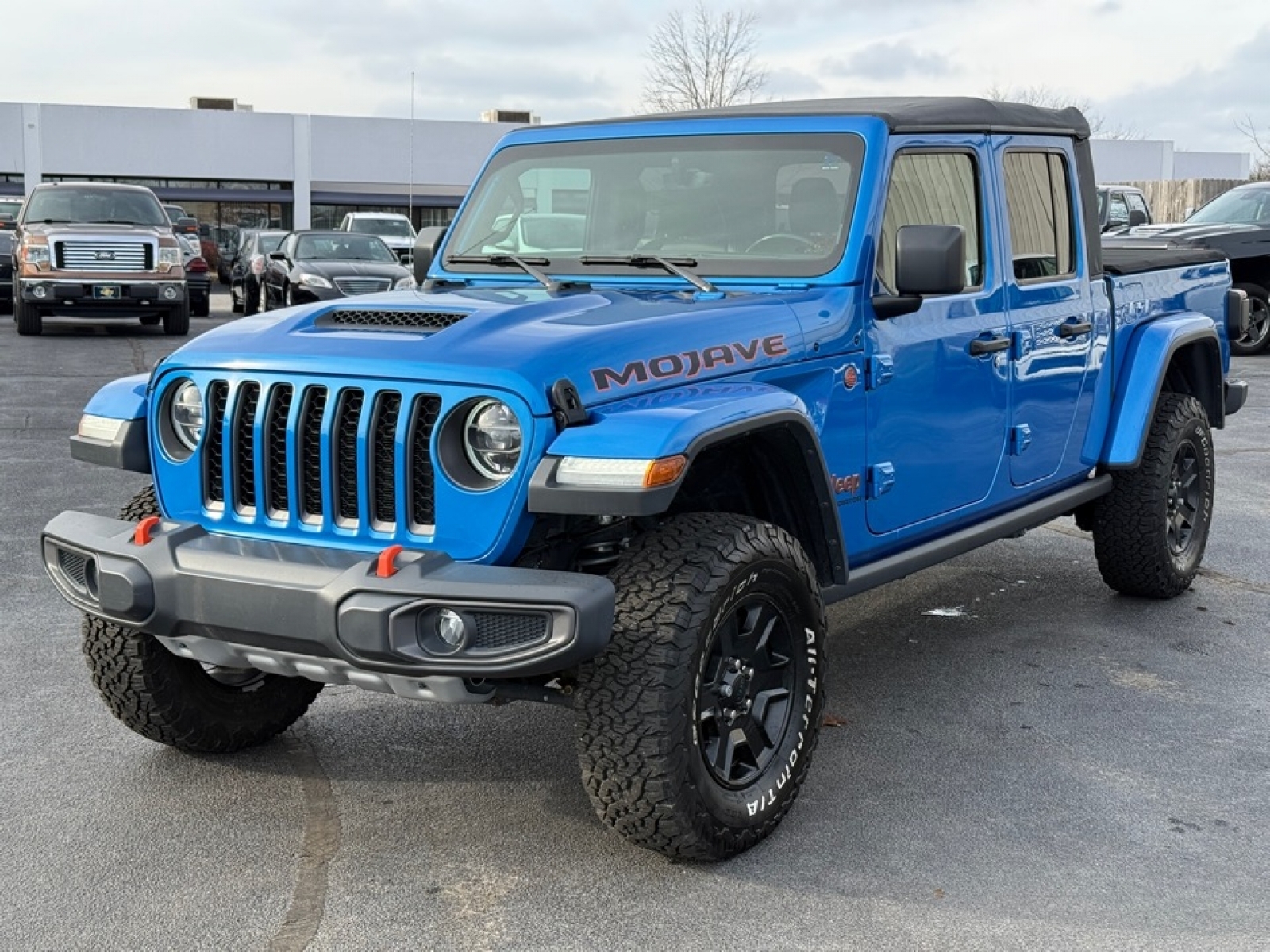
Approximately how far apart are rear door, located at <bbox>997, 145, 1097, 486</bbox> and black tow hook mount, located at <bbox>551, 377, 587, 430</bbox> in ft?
7.22

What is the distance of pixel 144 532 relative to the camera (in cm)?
380

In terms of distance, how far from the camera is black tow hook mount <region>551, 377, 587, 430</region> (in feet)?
11.5

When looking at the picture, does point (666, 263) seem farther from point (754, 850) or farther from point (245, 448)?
point (754, 850)

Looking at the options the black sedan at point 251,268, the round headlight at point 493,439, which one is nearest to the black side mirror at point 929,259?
the round headlight at point 493,439

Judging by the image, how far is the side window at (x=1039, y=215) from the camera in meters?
5.38

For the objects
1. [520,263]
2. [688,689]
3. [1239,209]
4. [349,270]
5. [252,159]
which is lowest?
[688,689]

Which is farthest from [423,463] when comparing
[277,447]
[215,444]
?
[215,444]

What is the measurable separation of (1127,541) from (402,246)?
24.3 m

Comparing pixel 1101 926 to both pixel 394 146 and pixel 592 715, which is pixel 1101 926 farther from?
pixel 394 146

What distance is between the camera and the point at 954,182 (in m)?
5.08

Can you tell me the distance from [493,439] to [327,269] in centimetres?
1594

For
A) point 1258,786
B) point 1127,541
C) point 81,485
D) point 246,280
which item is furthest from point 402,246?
point 1258,786

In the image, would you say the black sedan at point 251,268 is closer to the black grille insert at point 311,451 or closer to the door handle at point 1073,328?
the door handle at point 1073,328

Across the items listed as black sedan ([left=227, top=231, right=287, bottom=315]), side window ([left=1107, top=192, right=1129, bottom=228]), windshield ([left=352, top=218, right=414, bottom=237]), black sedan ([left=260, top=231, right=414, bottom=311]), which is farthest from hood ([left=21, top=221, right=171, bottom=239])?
side window ([left=1107, top=192, right=1129, bottom=228])
